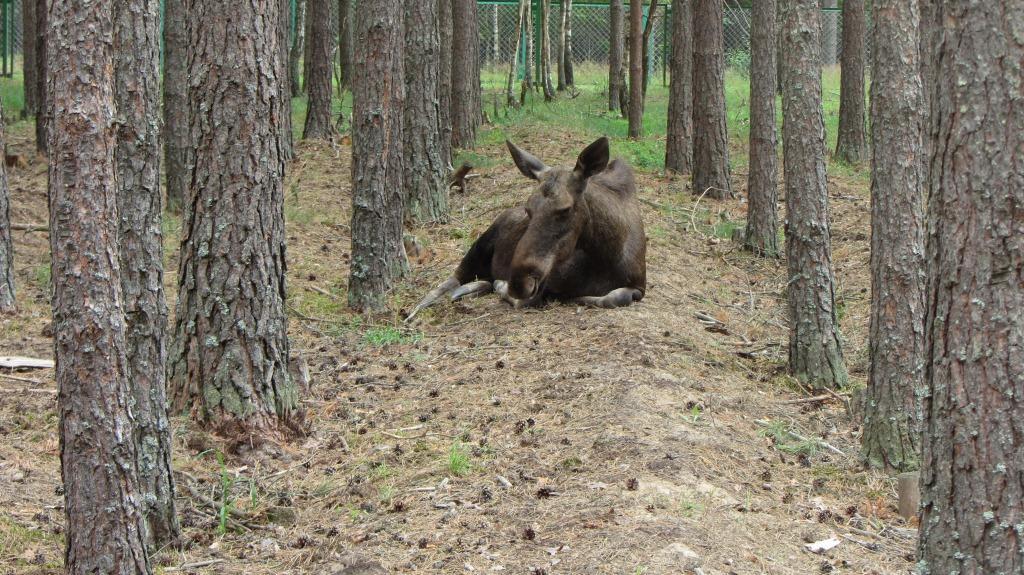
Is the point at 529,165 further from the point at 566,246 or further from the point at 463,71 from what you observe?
the point at 463,71

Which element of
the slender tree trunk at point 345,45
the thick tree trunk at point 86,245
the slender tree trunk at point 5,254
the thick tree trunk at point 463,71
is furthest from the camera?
the slender tree trunk at point 345,45

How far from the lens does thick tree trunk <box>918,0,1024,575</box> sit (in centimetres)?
339

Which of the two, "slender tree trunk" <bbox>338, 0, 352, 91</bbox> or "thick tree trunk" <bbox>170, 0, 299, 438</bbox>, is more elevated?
"slender tree trunk" <bbox>338, 0, 352, 91</bbox>

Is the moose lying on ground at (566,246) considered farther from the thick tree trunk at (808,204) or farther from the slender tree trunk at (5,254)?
the slender tree trunk at (5,254)

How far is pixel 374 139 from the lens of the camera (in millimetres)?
10406

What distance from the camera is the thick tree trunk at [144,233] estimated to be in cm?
536

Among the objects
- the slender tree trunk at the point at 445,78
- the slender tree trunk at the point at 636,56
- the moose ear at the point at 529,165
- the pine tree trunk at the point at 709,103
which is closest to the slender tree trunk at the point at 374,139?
the moose ear at the point at 529,165

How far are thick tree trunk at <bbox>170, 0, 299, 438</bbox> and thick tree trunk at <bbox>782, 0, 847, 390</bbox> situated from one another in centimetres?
406

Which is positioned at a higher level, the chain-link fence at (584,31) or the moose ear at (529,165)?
the chain-link fence at (584,31)

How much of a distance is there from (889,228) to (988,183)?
3457 mm

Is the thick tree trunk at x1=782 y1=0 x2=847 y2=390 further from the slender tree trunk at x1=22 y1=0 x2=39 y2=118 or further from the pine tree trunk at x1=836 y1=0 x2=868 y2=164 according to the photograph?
the slender tree trunk at x1=22 y1=0 x2=39 y2=118

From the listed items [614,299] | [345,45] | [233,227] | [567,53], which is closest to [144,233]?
[233,227]

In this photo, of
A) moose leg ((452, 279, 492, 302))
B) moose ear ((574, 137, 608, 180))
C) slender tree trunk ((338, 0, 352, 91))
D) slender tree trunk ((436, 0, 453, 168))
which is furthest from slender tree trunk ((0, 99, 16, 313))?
slender tree trunk ((338, 0, 352, 91))

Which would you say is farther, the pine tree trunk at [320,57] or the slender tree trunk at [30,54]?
the slender tree trunk at [30,54]
